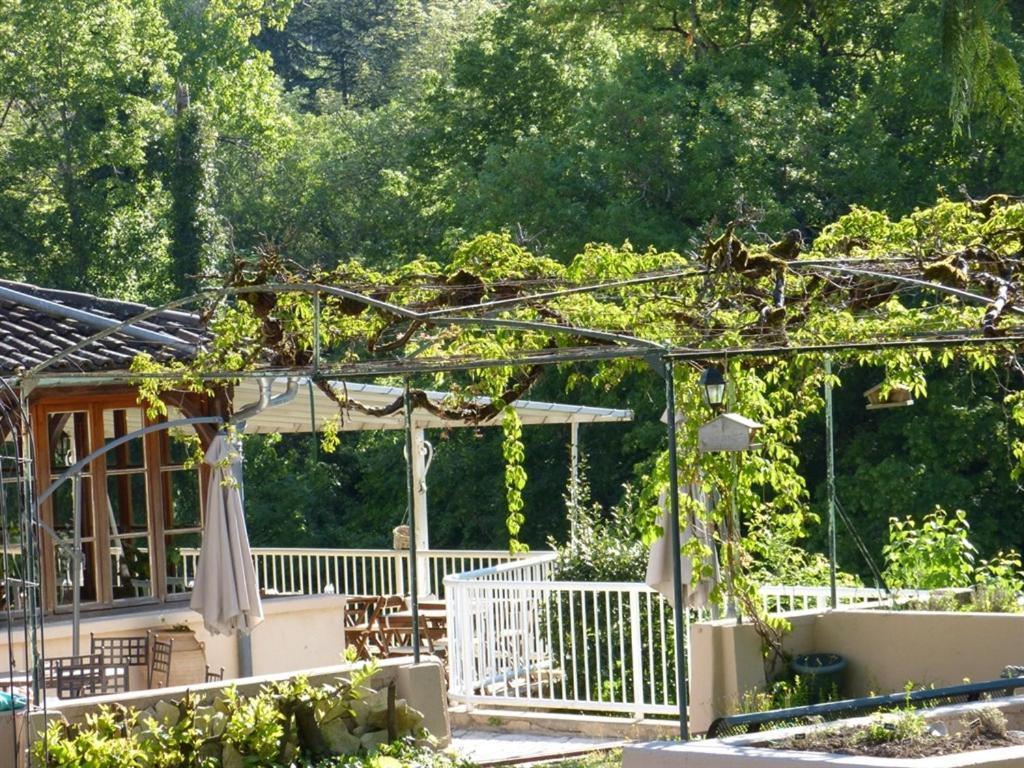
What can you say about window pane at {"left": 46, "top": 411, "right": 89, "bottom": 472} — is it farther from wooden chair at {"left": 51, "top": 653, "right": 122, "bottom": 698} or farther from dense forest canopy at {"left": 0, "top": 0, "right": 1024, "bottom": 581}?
dense forest canopy at {"left": 0, "top": 0, "right": 1024, "bottom": 581}

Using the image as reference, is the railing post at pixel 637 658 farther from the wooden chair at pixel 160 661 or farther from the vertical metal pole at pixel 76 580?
the vertical metal pole at pixel 76 580

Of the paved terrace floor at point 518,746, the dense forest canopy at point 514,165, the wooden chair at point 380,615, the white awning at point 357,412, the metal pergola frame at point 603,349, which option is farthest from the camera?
the dense forest canopy at point 514,165

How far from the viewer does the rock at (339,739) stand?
27.3ft

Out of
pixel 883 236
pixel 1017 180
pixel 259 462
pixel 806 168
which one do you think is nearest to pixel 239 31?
pixel 259 462

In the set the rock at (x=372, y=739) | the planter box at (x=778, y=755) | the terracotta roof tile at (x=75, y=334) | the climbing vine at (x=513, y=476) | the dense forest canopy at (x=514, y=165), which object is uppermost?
the dense forest canopy at (x=514, y=165)

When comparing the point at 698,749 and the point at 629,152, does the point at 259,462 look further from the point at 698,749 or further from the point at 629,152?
the point at 698,749

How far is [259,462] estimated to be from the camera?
28766 millimetres

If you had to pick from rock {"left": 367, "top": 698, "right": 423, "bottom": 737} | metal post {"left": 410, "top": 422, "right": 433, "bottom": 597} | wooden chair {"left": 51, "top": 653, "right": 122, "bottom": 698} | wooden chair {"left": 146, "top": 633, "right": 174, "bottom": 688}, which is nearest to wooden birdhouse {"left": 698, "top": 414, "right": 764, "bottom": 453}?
rock {"left": 367, "top": 698, "right": 423, "bottom": 737}

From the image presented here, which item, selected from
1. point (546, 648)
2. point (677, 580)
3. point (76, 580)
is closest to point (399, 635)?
point (546, 648)

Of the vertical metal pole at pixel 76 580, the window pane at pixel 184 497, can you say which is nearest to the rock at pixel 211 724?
the vertical metal pole at pixel 76 580

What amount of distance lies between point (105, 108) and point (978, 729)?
2528 centimetres

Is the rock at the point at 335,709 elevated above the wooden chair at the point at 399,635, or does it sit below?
above

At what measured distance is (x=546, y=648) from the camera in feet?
42.0

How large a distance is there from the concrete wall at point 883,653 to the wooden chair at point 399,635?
4218 millimetres
